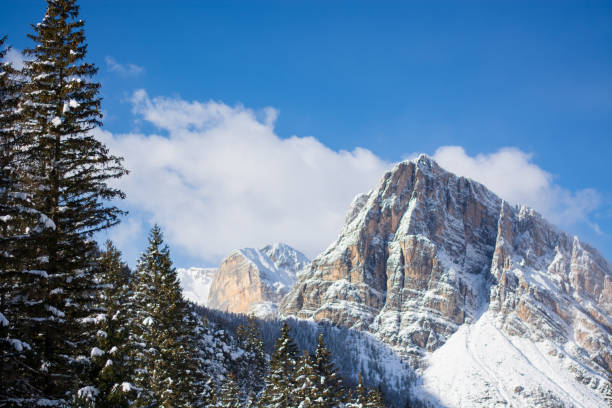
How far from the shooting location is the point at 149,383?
30359 mm

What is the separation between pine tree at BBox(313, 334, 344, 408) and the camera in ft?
126

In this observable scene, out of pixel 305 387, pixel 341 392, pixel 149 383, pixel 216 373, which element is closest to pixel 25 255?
pixel 149 383

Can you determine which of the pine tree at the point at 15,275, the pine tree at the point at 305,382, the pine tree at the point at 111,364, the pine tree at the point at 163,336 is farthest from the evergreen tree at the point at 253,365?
the pine tree at the point at 15,275

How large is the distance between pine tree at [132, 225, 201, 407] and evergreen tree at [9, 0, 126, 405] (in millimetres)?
10320

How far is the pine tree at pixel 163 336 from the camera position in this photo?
30.2 meters

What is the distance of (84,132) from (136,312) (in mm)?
17627

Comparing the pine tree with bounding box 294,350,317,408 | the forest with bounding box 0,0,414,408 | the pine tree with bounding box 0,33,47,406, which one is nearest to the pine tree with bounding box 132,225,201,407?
the forest with bounding box 0,0,414,408

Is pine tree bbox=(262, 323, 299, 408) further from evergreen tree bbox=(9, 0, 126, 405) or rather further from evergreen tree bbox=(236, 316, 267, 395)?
evergreen tree bbox=(236, 316, 267, 395)

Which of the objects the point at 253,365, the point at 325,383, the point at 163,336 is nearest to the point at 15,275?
the point at 163,336

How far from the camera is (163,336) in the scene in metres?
31.4

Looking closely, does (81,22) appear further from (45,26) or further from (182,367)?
(182,367)

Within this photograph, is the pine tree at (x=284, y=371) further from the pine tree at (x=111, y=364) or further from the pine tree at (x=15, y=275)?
the pine tree at (x=15, y=275)

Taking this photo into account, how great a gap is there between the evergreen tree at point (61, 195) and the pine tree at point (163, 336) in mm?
10320

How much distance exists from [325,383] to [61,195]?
1040 inches
